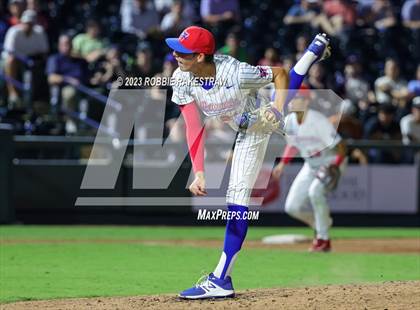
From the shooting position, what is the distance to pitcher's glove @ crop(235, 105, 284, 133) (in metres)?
7.64

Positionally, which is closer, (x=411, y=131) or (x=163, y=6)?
(x=411, y=131)

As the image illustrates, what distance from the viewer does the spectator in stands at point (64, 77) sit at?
16.7 metres

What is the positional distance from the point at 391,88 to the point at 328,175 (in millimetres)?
6325

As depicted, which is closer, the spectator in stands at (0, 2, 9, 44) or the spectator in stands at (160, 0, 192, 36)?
the spectator in stands at (0, 2, 9, 44)

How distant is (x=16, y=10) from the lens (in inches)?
681

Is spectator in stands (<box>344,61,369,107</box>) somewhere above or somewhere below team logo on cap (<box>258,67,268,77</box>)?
below

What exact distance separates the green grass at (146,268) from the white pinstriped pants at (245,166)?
156 centimetres

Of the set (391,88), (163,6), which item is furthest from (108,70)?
(391,88)

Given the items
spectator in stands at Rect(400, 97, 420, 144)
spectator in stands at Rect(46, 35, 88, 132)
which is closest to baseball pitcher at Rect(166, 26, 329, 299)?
spectator in stands at Rect(46, 35, 88, 132)

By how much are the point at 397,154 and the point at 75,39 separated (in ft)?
21.2

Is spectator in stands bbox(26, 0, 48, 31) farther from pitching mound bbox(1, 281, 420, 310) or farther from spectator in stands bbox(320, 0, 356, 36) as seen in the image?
pitching mound bbox(1, 281, 420, 310)

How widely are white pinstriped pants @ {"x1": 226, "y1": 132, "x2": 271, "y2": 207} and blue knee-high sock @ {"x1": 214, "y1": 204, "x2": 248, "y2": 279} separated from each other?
10 centimetres

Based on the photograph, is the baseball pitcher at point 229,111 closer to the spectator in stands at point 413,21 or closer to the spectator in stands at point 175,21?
the spectator in stands at point 175,21

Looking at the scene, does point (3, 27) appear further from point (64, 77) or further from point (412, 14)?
point (412, 14)
